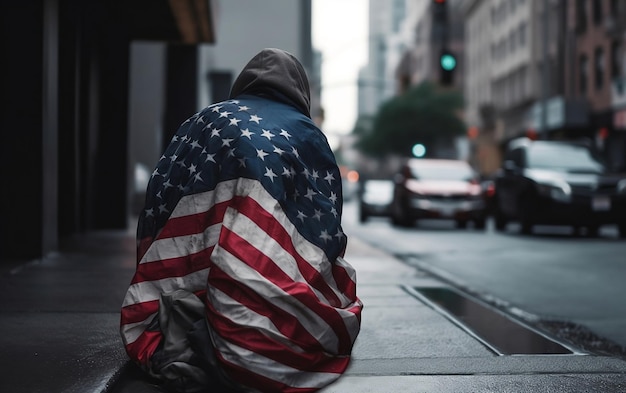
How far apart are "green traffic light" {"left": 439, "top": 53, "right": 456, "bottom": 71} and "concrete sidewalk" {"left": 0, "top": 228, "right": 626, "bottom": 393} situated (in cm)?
1288

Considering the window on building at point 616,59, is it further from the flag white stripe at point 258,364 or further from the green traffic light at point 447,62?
the flag white stripe at point 258,364

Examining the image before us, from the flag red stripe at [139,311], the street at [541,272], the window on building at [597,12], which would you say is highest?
the window on building at [597,12]

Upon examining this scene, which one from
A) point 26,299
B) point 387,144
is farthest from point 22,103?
point 387,144

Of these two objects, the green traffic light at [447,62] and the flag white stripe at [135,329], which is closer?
the flag white stripe at [135,329]

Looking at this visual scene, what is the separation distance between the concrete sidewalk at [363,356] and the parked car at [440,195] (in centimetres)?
1317

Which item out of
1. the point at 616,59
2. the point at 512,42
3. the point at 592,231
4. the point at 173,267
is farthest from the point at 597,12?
the point at 173,267

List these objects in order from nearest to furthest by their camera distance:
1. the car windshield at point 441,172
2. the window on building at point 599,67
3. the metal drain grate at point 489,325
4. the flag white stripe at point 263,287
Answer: the flag white stripe at point 263,287 → the metal drain grate at point 489,325 → the car windshield at point 441,172 → the window on building at point 599,67

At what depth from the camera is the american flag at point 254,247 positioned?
3.88 metres

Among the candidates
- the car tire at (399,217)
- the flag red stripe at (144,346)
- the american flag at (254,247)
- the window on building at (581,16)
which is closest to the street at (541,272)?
the american flag at (254,247)

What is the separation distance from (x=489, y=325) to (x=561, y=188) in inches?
396

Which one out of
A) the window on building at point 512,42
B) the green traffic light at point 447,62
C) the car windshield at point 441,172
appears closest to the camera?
the green traffic light at point 447,62

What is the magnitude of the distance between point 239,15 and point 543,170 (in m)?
23.8

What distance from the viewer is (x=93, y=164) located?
1407cm

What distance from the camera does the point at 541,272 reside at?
9.94 m
